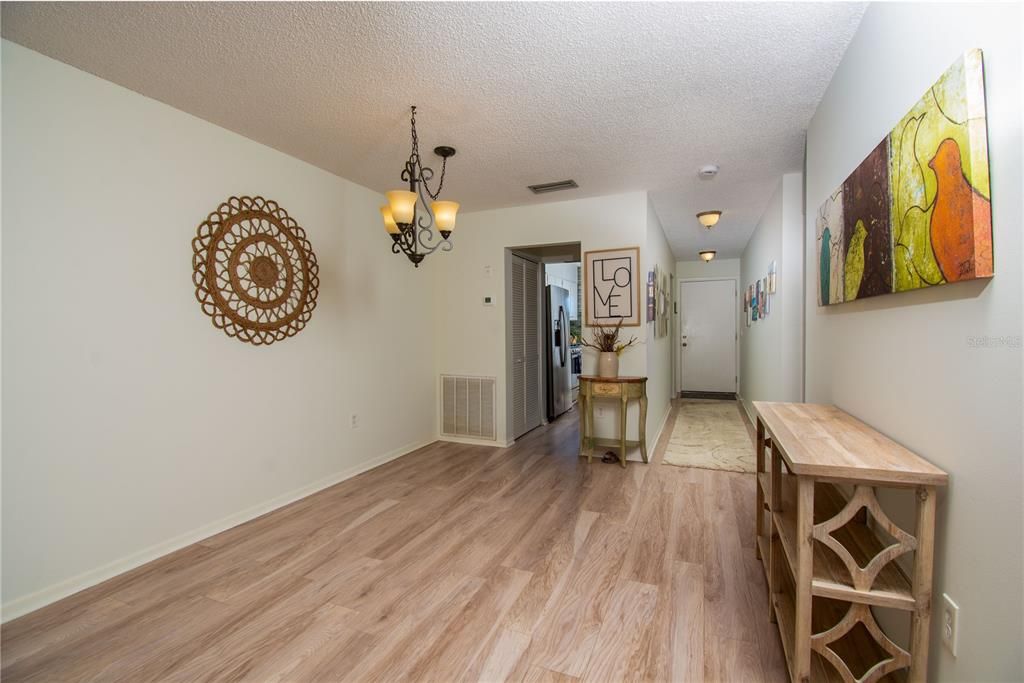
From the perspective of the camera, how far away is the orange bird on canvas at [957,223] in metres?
0.95

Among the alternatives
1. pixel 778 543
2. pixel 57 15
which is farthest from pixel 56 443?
pixel 778 543

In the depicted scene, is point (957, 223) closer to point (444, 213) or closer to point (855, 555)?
point (855, 555)

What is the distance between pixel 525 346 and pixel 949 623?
12.5 feet

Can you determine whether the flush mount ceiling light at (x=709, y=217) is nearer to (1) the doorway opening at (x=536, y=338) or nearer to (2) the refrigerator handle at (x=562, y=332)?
(1) the doorway opening at (x=536, y=338)

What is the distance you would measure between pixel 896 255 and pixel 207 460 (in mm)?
3315

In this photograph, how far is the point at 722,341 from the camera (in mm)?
7281

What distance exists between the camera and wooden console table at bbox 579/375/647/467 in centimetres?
359

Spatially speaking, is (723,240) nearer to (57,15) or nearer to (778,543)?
(778,543)

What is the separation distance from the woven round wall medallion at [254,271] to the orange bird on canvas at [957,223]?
313cm

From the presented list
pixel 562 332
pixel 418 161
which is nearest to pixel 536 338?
pixel 562 332

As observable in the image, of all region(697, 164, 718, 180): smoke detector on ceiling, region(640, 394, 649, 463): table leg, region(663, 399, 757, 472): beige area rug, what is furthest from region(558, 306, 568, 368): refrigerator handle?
region(697, 164, 718, 180): smoke detector on ceiling

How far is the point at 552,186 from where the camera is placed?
3594 millimetres

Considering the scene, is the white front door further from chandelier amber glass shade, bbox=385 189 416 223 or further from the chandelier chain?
chandelier amber glass shade, bbox=385 189 416 223

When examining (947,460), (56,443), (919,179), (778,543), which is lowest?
(778,543)
